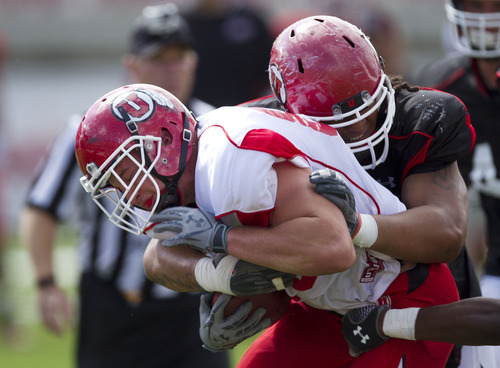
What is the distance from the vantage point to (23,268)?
9281mm

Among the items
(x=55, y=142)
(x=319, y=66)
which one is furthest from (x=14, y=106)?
(x=319, y=66)

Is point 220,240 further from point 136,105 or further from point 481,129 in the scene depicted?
point 481,129

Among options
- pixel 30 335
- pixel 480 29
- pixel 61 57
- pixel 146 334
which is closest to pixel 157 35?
pixel 146 334

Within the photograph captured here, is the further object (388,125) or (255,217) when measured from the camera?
(388,125)

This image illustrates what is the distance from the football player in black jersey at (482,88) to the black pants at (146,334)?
136 centimetres

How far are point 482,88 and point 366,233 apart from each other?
5.63ft

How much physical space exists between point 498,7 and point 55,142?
2132 millimetres

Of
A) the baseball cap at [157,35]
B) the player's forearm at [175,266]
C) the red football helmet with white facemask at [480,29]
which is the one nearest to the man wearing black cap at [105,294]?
the baseball cap at [157,35]

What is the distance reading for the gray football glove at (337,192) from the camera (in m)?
2.45

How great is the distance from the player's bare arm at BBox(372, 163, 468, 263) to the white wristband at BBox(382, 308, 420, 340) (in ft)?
0.53

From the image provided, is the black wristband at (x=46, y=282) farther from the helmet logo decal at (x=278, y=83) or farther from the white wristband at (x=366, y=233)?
the white wristband at (x=366, y=233)

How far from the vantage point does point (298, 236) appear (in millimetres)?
2410

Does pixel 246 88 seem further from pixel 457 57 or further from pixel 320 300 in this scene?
pixel 320 300

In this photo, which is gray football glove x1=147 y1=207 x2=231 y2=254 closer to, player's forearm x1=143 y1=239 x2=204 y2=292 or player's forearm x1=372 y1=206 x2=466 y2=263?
player's forearm x1=143 y1=239 x2=204 y2=292
